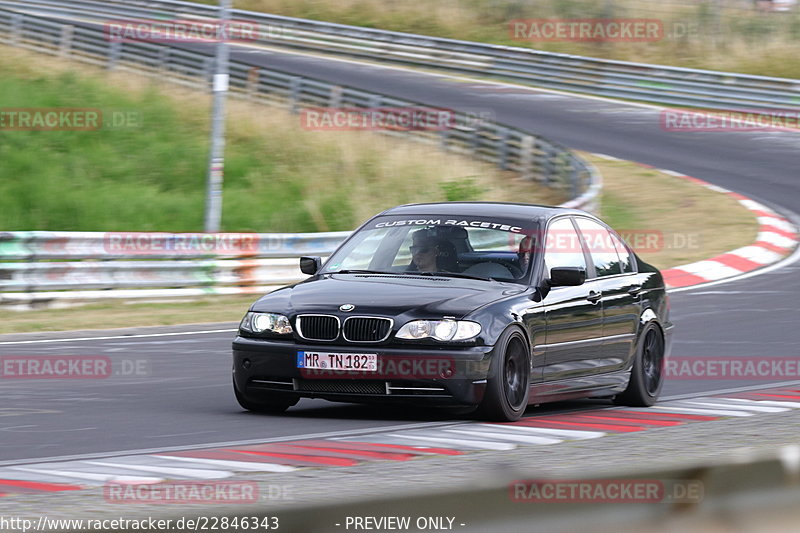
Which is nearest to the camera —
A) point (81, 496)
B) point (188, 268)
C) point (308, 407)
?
point (81, 496)

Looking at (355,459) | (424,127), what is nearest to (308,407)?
(355,459)

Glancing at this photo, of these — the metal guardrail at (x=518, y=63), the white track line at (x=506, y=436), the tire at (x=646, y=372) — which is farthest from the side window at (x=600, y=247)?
the metal guardrail at (x=518, y=63)

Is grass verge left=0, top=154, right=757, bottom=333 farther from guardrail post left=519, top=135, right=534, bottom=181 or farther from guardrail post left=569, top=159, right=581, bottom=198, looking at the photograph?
guardrail post left=519, top=135, right=534, bottom=181

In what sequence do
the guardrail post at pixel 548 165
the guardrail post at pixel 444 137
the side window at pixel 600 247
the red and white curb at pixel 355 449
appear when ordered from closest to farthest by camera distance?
the red and white curb at pixel 355 449 → the side window at pixel 600 247 → the guardrail post at pixel 548 165 → the guardrail post at pixel 444 137

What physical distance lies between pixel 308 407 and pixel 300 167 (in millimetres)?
17498

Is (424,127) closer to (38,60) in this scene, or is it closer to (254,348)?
(38,60)

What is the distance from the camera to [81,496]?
20.4ft

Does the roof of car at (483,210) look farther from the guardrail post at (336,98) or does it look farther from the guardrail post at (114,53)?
the guardrail post at (114,53)

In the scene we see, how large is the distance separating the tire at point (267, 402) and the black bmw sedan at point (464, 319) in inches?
0.5

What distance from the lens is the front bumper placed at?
8672 mm

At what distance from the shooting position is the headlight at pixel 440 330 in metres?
8.70

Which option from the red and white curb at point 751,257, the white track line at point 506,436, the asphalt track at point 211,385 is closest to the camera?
the white track line at point 506,436
